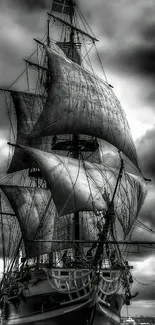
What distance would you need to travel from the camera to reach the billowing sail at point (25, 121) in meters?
57.2

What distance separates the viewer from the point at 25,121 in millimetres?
58875

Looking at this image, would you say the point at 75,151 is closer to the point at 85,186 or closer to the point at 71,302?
the point at 85,186

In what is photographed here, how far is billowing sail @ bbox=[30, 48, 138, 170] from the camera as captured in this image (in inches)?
1928

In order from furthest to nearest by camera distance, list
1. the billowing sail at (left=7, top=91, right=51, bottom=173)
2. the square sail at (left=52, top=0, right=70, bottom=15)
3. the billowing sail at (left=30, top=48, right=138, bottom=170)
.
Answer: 1. the square sail at (left=52, top=0, right=70, bottom=15)
2. the billowing sail at (left=7, top=91, right=51, bottom=173)
3. the billowing sail at (left=30, top=48, right=138, bottom=170)

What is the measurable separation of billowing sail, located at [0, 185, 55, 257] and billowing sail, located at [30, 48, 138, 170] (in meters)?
8.08

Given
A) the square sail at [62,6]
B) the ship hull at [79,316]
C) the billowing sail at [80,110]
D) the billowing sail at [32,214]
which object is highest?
the square sail at [62,6]

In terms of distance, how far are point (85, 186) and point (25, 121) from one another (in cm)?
1430

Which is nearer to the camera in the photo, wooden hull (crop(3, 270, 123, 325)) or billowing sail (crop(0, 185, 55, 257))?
wooden hull (crop(3, 270, 123, 325))

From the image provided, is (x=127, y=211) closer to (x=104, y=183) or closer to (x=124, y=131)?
(x=104, y=183)

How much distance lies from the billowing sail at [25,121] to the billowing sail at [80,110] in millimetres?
6643

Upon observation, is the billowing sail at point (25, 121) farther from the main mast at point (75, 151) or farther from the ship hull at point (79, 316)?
the ship hull at point (79, 316)

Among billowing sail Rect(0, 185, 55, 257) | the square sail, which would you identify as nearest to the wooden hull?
billowing sail Rect(0, 185, 55, 257)

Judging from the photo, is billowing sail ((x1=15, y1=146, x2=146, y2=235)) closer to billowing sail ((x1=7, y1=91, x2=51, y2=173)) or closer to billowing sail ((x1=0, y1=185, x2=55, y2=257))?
billowing sail ((x1=0, y1=185, x2=55, y2=257))

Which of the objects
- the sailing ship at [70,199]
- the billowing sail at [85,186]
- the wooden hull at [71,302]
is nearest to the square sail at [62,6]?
the sailing ship at [70,199]
